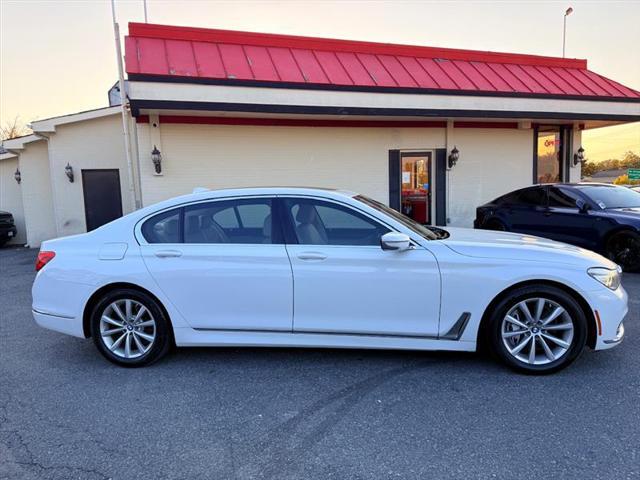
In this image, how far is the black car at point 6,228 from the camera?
12547mm

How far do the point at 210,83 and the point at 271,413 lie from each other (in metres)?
7.06

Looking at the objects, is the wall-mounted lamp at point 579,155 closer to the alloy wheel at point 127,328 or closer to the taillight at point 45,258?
the alloy wheel at point 127,328

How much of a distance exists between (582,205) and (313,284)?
6.18 m

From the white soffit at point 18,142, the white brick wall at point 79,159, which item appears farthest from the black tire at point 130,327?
the white soffit at point 18,142

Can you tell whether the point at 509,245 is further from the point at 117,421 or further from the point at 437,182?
the point at 437,182

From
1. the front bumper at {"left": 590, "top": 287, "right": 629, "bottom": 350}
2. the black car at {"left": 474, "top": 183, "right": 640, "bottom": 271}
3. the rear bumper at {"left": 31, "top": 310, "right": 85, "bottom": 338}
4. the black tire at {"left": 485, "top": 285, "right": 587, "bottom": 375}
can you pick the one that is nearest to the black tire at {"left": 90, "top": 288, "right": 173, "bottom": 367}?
the rear bumper at {"left": 31, "top": 310, "right": 85, "bottom": 338}

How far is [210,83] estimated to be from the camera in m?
8.42

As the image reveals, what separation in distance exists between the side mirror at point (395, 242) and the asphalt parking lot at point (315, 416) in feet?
3.47

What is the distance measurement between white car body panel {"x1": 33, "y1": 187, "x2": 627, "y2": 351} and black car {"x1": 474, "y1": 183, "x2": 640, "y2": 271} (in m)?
4.20

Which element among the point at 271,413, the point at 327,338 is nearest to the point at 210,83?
the point at 327,338

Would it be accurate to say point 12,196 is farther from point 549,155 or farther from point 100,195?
point 549,155

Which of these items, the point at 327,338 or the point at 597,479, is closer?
the point at 597,479

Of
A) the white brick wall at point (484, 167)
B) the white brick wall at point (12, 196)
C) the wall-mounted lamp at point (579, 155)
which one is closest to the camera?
the white brick wall at point (484, 167)

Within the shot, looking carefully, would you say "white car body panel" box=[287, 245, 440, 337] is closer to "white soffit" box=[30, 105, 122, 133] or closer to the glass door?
the glass door
